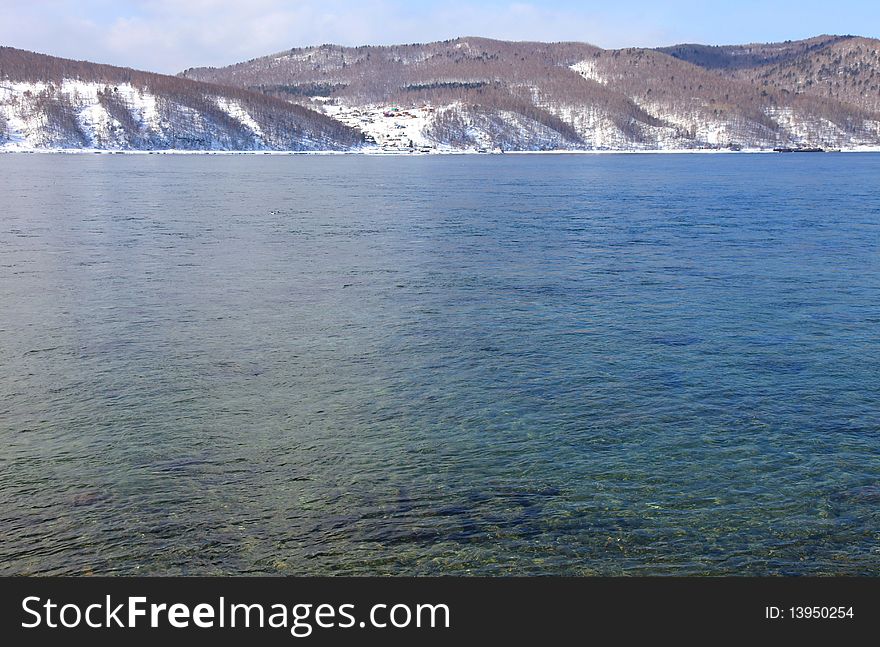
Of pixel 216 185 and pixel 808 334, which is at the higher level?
pixel 216 185

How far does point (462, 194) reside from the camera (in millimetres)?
96000

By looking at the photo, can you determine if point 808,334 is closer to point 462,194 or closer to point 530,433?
point 530,433

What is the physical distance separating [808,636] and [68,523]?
11.8 meters

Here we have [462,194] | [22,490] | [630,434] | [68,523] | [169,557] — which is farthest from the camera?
[462,194]

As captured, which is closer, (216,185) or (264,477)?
(264,477)

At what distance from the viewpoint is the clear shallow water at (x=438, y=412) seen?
47.3 ft

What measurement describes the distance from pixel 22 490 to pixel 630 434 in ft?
40.7

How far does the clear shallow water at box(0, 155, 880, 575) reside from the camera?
14406 mm

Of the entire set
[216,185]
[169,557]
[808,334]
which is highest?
[216,185]

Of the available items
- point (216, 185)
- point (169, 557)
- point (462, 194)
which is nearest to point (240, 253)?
point (169, 557)

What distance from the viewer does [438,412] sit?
2077cm

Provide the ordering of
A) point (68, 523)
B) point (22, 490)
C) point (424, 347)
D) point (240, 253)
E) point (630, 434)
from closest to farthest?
point (68, 523), point (22, 490), point (630, 434), point (424, 347), point (240, 253)

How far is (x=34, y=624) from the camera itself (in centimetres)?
1108

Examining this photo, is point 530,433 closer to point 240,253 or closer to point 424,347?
point 424,347
